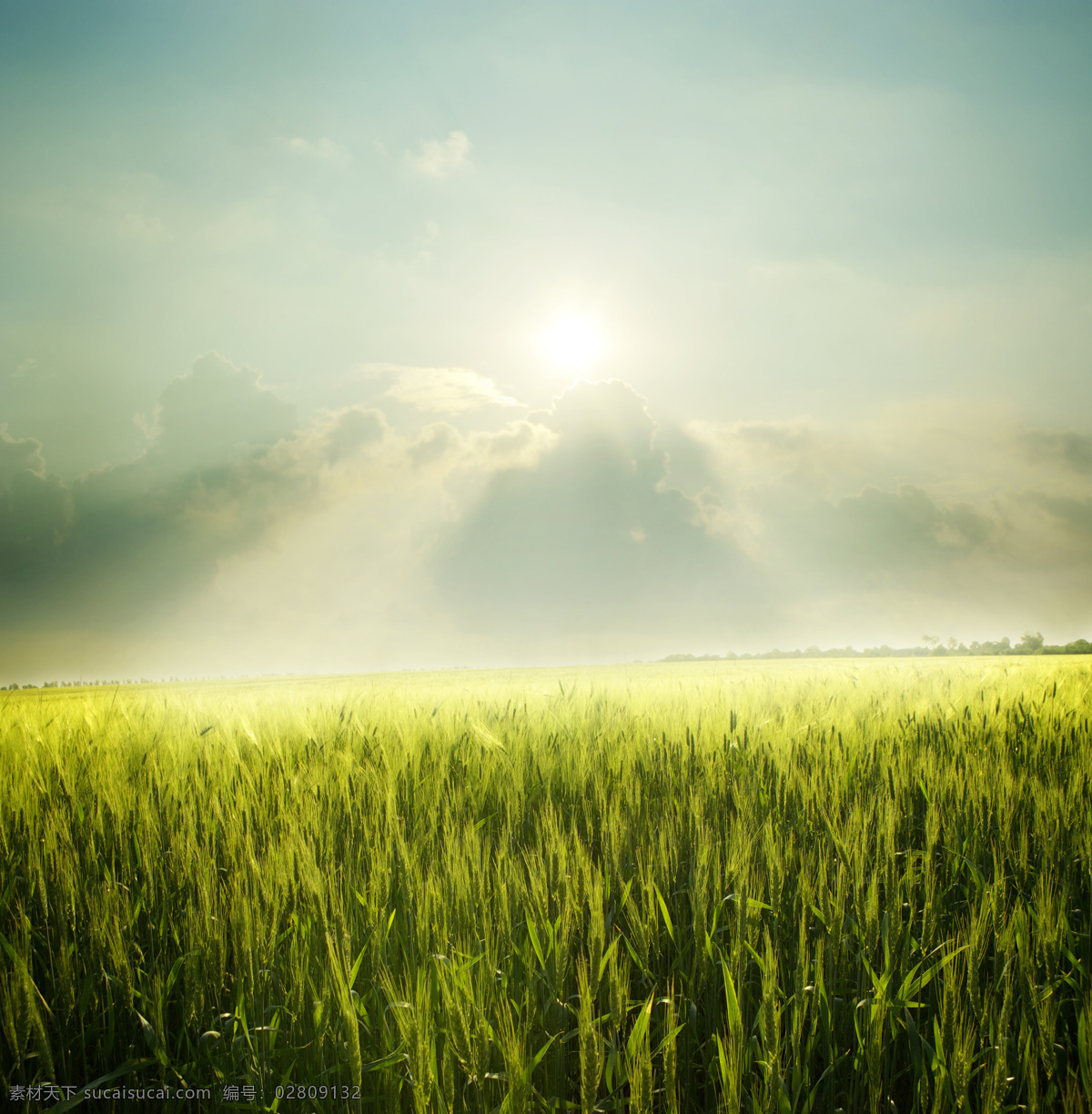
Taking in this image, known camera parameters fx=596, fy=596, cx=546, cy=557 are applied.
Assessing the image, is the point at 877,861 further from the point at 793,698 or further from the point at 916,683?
the point at 916,683

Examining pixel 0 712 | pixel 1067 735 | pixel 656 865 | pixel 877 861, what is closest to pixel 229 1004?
pixel 656 865

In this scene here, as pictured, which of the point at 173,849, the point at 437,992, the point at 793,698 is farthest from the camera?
the point at 793,698

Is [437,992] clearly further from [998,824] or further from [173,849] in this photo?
[998,824]

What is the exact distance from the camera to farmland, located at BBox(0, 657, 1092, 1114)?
3.68 feet

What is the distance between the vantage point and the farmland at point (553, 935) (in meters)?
1.12

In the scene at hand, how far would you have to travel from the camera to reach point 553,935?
132 cm

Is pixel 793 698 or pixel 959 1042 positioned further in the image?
pixel 793 698

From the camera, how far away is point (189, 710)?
4.18 meters

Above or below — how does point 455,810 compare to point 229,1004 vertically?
above

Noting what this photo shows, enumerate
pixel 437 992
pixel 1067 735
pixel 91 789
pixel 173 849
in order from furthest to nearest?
1. pixel 1067 735
2. pixel 91 789
3. pixel 173 849
4. pixel 437 992

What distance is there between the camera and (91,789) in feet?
8.16

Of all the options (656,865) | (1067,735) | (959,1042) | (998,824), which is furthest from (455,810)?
(1067,735)

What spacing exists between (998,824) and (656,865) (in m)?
1.37

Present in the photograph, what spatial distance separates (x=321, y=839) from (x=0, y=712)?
Result: 5.23m
